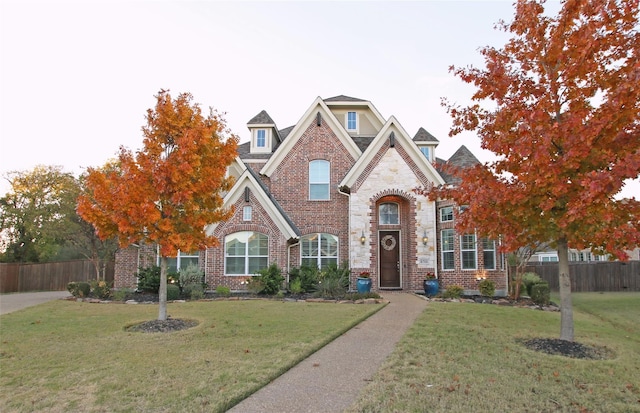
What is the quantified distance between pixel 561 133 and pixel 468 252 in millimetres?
10431

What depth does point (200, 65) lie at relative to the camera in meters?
13.9

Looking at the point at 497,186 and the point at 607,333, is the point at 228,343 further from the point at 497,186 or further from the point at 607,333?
the point at 607,333

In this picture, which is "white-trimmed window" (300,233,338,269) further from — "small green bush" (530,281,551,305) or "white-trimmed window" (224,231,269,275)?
"small green bush" (530,281,551,305)

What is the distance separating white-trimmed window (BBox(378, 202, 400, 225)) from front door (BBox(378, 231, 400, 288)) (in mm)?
488

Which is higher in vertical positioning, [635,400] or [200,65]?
[200,65]

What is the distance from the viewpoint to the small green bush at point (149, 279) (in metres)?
16.2

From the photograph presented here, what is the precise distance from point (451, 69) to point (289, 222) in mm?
10741

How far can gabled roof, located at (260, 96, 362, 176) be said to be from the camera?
61.6 feet

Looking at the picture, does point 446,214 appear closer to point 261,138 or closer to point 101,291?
point 261,138

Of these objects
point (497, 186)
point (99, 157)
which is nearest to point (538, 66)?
point (497, 186)

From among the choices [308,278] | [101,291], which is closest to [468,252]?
[308,278]

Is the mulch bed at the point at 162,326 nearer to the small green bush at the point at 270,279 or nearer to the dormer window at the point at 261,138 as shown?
the small green bush at the point at 270,279

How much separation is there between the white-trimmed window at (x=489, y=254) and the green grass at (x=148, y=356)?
7.49 m

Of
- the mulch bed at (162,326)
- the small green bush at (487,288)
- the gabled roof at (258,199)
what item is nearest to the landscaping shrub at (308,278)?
the gabled roof at (258,199)
